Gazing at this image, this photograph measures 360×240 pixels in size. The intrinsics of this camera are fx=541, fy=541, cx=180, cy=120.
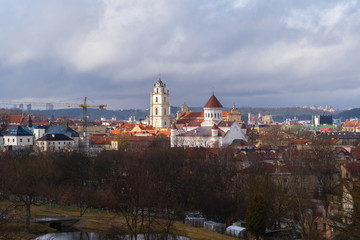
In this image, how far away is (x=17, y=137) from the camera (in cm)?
9019

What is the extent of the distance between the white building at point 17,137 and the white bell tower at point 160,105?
37.6 metres

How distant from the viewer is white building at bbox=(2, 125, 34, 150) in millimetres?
89875

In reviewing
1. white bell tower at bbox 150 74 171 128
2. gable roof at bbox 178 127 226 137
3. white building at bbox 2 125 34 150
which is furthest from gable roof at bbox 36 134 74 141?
white bell tower at bbox 150 74 171 128

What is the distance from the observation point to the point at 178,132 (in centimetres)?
9425

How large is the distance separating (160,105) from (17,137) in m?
40.5

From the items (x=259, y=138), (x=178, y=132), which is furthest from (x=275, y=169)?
(x=259, y=138)

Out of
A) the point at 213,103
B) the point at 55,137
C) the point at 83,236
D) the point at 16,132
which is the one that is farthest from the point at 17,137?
the point at 83,236

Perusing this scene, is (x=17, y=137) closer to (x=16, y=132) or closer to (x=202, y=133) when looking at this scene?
(x=16, y=132)

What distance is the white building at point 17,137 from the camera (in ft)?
295

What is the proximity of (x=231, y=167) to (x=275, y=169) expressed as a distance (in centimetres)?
454

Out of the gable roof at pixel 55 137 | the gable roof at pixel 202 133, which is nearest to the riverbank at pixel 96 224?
the gable roof at pixel 202 133

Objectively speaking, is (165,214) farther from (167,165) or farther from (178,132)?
(178,132)

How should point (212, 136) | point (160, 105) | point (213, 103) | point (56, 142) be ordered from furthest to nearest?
point (160, 105) < point (213, 103) < point (56, 142) < point (212, 136)

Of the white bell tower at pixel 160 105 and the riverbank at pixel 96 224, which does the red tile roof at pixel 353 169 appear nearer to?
the riverbank at pixel 96 224
